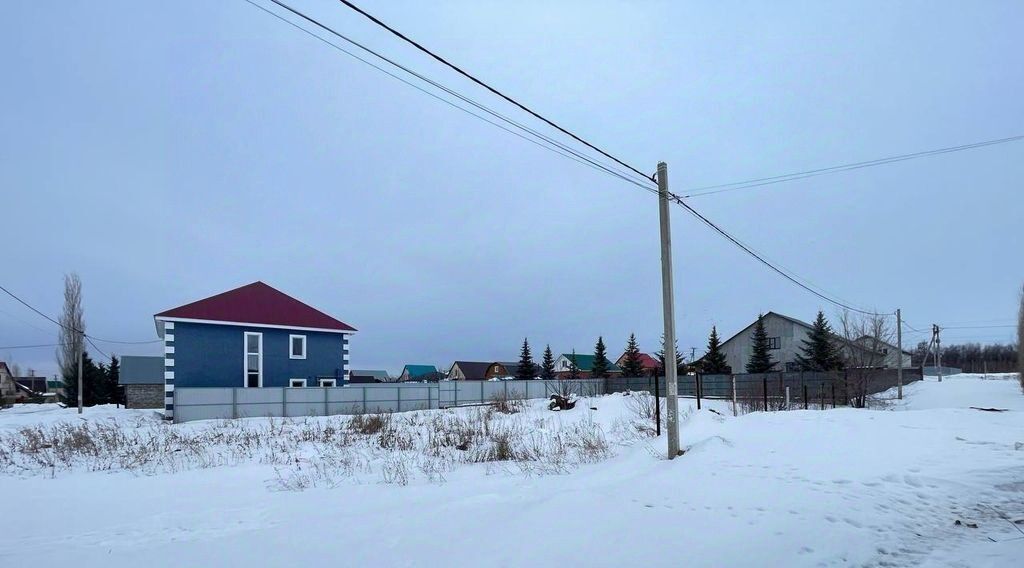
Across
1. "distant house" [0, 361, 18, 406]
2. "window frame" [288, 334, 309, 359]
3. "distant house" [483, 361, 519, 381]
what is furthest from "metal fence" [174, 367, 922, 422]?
"distant house" [0, 361, 18, 406]

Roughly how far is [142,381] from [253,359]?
16.3 m

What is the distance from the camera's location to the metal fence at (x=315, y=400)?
25.2m

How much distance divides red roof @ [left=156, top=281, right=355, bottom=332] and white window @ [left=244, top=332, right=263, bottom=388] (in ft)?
2.95

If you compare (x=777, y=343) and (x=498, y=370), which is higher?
(x=777, y=343)

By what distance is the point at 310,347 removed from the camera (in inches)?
1293

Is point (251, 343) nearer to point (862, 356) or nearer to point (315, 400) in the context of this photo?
point (315, 400)

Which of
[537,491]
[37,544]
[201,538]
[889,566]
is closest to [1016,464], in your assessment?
[889,566]

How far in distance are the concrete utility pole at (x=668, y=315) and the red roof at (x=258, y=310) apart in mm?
→ 25373

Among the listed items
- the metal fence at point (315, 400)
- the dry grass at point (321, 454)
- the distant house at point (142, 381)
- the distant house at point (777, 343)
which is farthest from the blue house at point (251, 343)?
the distant house at point (777, 343)

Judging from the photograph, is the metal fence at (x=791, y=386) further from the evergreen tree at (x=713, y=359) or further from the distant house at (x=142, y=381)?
the distant house at (x=142, y=381)

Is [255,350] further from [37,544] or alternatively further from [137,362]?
[37,544]

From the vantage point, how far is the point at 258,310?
31.2m

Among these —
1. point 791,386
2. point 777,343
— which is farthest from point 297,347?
point 777,343

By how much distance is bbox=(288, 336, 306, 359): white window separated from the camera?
105 feet
